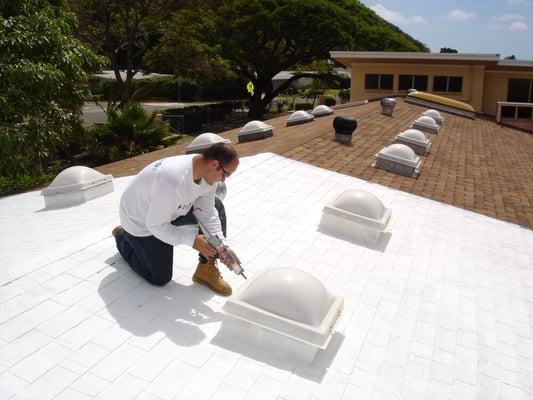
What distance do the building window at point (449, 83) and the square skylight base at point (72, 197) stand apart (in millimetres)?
20689

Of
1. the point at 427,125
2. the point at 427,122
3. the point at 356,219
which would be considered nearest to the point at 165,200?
the point at 356,219

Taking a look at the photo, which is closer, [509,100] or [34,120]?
[34,120]

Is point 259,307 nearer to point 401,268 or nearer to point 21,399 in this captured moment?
point 21,399

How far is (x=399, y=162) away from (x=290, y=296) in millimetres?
6143

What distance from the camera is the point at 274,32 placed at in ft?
102

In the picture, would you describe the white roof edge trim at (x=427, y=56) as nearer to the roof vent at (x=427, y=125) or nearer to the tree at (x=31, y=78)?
the roof vent at (x=427, y=125)

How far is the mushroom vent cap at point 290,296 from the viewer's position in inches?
139

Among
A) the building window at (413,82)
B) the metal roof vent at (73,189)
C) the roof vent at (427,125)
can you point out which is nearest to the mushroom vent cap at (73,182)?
the metal roof vent at (73,189)

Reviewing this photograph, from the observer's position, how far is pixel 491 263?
A: 6000 millimetres

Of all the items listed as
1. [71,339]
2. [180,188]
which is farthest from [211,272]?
[71,339]

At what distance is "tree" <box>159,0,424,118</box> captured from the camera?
30.0m

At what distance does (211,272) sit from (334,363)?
135 centimetres

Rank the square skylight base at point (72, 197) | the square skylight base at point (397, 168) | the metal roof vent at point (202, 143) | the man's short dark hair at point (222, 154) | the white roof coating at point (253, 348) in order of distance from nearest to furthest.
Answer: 1. the white roof coating at point (253, 348)
2. the man's short dark hair at point (222, 154)
3. the square skylight base at point (72, 197)
4. the square skylight base at point (397, 168)
5. the metal roof vent at point (202, 143)

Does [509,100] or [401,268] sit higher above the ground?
[509,100]
